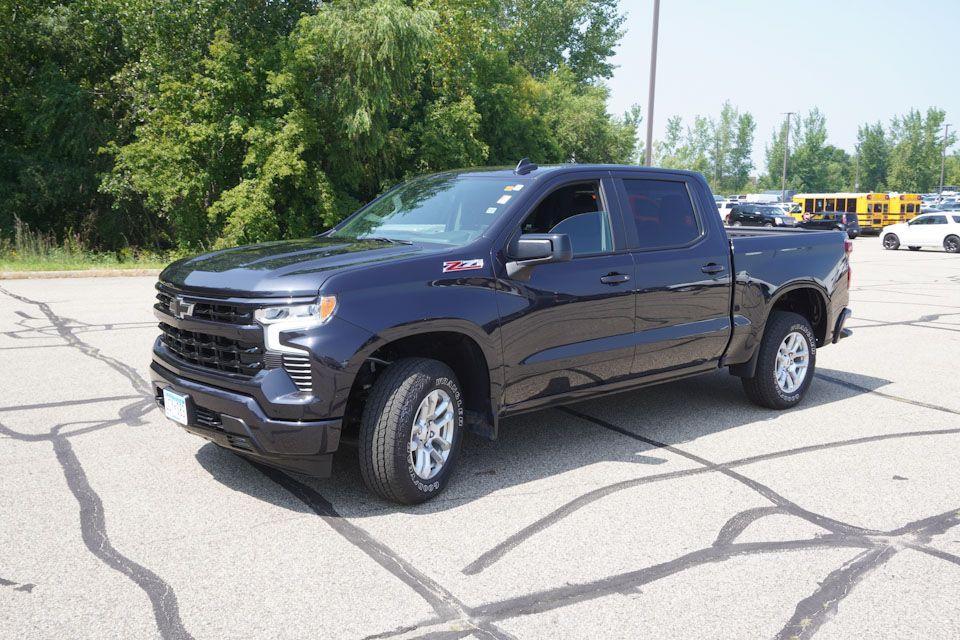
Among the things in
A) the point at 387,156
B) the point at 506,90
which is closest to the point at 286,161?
the point at 387,156

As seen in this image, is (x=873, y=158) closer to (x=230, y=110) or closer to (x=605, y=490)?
(x=230, y=110)

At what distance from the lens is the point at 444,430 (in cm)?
468

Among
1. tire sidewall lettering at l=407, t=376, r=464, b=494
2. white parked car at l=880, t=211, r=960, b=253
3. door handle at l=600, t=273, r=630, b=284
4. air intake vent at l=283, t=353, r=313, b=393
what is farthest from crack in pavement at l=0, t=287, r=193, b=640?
white parked car at l=880, t=211, r=960, b=253

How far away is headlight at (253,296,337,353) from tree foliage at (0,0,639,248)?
18340mm

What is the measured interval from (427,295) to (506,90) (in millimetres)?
26383

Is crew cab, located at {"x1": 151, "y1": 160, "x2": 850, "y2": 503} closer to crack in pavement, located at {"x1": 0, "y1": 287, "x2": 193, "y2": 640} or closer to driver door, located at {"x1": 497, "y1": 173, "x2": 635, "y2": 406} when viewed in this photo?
driver door, located at {"x1": 497, "y1": 173, "x2": 635, "y2": 406}

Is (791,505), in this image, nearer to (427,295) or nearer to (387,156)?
(427,295)

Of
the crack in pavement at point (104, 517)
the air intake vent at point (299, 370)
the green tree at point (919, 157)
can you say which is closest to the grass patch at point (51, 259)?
the crack in pavement at point (104, 517)

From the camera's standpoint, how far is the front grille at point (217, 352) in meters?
4.28

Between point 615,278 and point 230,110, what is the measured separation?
63.9 feet

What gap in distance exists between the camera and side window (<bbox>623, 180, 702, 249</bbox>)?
5.83 m

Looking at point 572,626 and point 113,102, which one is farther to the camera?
point 113,102

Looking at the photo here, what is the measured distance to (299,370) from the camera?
4164mm

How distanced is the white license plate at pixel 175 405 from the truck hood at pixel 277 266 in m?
0.60
